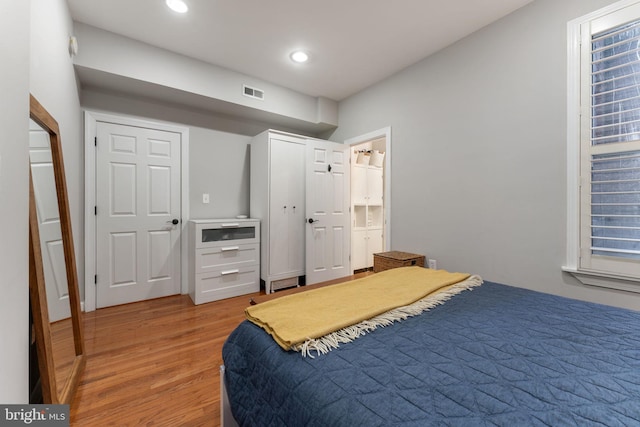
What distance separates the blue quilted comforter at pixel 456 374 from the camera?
65 cm

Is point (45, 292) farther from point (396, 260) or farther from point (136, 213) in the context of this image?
point (396, 260)

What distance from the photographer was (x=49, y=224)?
57.8 inches

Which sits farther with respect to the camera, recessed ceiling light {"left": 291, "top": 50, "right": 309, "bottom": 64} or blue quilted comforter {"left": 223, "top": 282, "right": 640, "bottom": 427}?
recessed ceiling light {"left": 291, "top": 50, "right": 309, "bottom": 64}

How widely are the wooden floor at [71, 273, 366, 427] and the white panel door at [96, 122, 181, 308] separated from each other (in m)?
0.29

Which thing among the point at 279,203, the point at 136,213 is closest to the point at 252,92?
the point at 279,203

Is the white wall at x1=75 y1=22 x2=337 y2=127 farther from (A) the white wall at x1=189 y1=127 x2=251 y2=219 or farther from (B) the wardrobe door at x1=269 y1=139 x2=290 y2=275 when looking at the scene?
(B) the wardrobe door at x1=269 y1=139 x2=290 y2=275

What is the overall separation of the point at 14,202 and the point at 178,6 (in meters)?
2.04

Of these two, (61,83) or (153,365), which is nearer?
(153,365)

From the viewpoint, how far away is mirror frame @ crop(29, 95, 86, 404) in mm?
1110

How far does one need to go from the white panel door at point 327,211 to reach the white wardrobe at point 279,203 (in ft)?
0.38

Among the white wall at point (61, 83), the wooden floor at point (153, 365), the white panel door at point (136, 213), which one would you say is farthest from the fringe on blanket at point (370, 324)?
the white panel door at point (136, 213)

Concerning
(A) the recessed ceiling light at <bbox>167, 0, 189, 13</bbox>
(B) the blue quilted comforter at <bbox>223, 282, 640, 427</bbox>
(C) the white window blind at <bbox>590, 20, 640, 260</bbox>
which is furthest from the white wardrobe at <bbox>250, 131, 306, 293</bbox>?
(C) the white window blind at <bbox>590, 20, 640, 260</bbox>

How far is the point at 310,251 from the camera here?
11.6 ft

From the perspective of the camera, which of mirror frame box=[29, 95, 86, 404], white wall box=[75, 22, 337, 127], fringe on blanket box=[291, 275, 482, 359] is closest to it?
fringe on blanket box=[291, 275, 482, 359]
